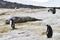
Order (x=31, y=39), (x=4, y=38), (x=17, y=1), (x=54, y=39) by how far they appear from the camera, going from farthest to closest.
Result: 1. (x=17, y=1)
2. (x=4, y=38)
3. (x=31, y=39)
4. (x=54, y=39)

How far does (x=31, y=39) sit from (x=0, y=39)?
150 inches

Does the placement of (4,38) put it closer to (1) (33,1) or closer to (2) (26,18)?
(2) (26,18)

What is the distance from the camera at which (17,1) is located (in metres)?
94.4

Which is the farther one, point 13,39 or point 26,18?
point 26,18

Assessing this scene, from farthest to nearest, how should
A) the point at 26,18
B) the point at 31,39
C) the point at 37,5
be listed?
the point at 37,5 < the point at 26,18 < the point at 31,39

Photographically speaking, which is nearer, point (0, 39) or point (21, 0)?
point (0, 39)

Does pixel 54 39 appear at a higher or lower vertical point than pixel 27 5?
higher

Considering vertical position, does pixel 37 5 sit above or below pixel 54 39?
below

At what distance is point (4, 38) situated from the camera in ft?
82.9


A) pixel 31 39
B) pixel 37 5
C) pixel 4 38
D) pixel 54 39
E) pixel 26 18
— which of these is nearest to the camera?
pixel 54 39

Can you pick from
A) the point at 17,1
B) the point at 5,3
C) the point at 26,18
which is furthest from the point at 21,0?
the point at 26,18

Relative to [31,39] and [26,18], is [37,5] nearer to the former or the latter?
[26,18]

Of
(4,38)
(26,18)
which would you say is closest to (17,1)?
(26,18)

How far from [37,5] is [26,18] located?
47074 mm
